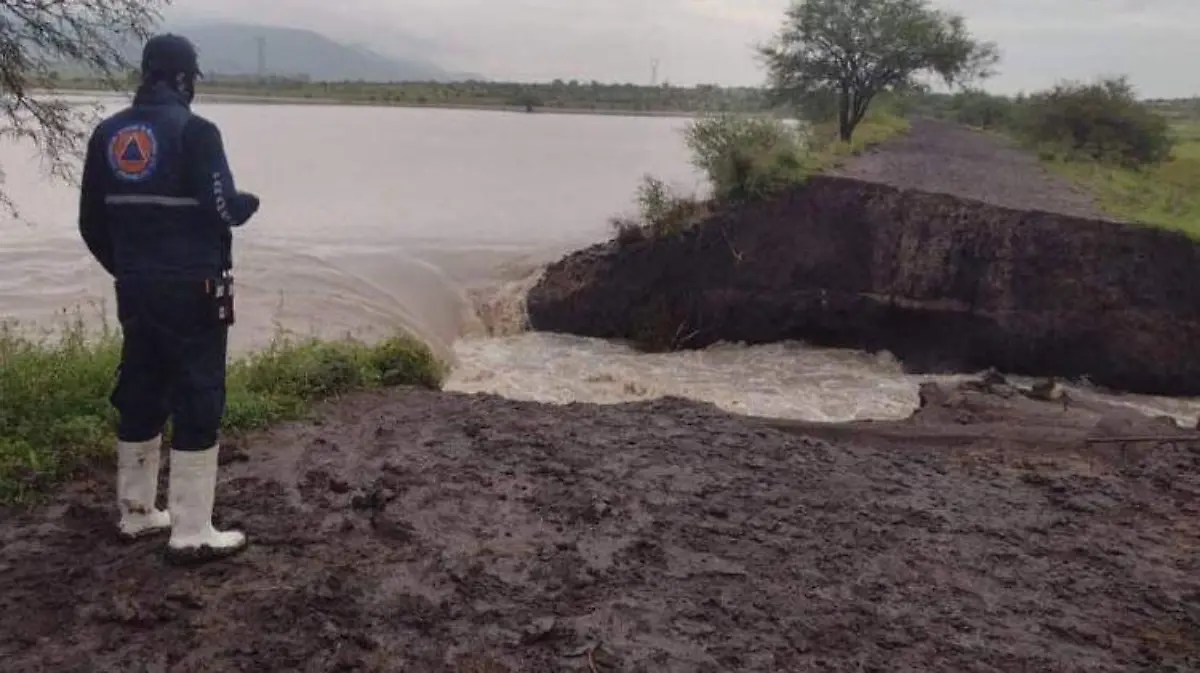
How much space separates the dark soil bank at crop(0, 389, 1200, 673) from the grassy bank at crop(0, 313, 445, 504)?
0.31 m

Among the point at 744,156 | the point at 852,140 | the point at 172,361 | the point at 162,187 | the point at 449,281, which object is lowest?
the point at 449,281

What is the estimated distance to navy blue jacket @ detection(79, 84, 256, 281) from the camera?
4359mm

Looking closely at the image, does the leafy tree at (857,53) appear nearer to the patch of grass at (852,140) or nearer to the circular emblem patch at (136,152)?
the patch of grass at (852,140)

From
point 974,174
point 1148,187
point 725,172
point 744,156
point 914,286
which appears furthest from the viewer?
point 974,174

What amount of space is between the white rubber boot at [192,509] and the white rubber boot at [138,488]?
212mm

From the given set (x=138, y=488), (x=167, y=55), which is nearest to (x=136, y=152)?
(x=167, y=55)

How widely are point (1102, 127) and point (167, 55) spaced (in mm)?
31303

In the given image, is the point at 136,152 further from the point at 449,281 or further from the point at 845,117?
the point at 845,117

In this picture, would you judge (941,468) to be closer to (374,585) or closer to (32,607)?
(374,585)

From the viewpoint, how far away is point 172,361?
4512 mm

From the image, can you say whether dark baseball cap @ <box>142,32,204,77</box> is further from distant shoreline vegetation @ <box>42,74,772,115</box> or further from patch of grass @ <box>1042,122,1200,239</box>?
distant shoreline vegetation @ <box>42,74,772,115</box>

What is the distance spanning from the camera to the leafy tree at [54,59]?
6.18 meters

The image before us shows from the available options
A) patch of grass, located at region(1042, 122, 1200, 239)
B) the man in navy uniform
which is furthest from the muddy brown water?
patch of grass, located at region(1042, 122, 1200, 239)

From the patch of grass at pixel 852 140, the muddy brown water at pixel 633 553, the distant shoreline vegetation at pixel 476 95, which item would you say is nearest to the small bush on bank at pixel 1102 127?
the patch of grass at pixel 852 140
